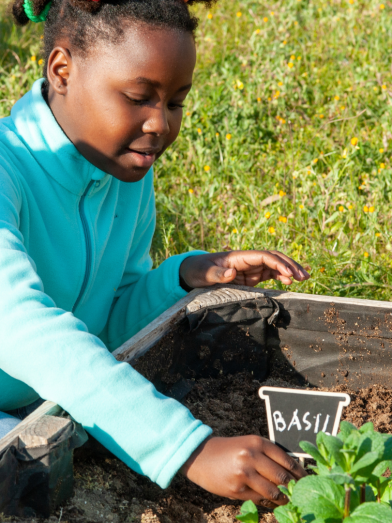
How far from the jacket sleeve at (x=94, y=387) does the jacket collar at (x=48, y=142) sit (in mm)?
502

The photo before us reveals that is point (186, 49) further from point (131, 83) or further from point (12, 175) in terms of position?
point (12, 175)

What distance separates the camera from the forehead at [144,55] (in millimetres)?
1265

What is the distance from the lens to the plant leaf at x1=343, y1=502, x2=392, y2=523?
0.83 m

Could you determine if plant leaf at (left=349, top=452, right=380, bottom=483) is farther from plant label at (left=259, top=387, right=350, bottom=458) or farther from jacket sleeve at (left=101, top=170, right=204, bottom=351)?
jacket sleeve at (left=101, top=170, right=204, bottom=351)

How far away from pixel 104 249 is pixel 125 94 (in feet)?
1.75

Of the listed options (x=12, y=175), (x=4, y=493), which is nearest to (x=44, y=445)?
(x=4, y=493)

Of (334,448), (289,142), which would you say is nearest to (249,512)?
(334,448)

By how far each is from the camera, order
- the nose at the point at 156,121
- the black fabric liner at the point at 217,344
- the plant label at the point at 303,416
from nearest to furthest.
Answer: the plant label at the point at 303,416, the nose at the point at 156,121, the black fabric liner at the point at 217,344

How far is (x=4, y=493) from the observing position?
36.6 inches

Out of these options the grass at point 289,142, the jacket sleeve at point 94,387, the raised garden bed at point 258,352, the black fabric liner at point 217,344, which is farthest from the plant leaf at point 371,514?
the grass at point 289,142

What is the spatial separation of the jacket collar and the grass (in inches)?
36.2

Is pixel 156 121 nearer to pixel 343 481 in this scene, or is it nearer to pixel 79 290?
pixel 79 290

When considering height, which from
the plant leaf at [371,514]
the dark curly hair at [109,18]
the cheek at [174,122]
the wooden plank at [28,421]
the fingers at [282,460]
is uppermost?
the dark curly hair at [109,18]

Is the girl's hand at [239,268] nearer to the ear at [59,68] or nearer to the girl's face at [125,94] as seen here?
the girl's face at [125,94]
